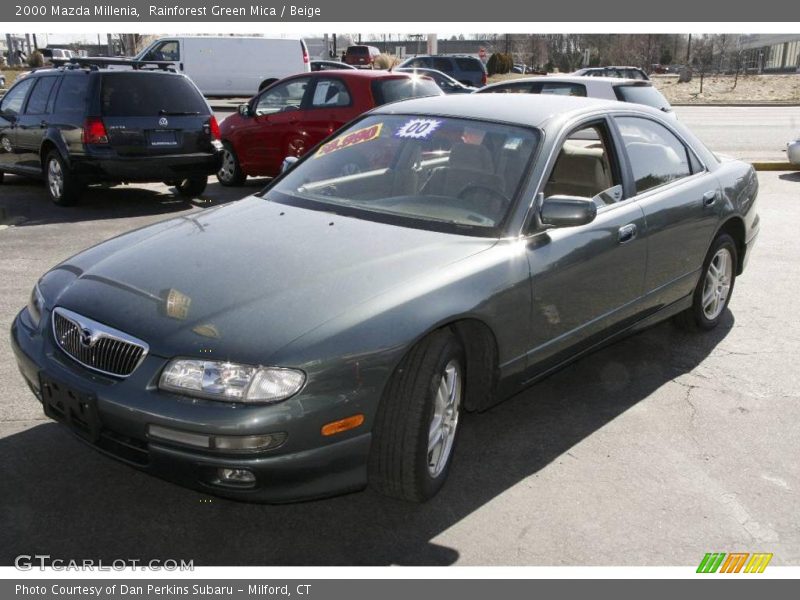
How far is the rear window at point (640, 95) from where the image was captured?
11.3 metres

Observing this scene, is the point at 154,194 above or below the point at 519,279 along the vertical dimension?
below

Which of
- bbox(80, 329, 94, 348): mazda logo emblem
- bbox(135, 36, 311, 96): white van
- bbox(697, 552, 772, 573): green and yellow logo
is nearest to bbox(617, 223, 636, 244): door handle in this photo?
bbox(697, 552, 772, 573): green and yellow logo

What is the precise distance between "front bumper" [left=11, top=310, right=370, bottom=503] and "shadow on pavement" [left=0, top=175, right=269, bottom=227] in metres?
6.77

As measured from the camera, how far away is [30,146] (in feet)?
34.8

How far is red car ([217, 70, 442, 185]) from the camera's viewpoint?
10.7 meters

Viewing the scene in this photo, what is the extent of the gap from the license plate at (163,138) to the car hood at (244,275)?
6.04 meters

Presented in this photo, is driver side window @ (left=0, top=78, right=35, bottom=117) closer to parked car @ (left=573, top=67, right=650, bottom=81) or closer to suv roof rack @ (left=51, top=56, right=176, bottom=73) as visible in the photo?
suv roof rack @ (left=51, top=56, right=176, bottom=73)

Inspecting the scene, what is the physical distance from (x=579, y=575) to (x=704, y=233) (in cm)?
291

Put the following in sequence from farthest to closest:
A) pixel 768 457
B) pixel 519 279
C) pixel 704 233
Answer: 1. pixel 704 233
2. pixel 768 457
3. pixel 519 279

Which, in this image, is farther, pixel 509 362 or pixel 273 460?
pixel 509 362

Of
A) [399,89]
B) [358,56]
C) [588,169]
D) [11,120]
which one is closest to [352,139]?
[588,169]

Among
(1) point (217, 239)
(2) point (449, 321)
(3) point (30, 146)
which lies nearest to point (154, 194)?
(3) point (30, 146)

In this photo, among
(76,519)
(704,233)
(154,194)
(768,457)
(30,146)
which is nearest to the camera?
(76,519)
